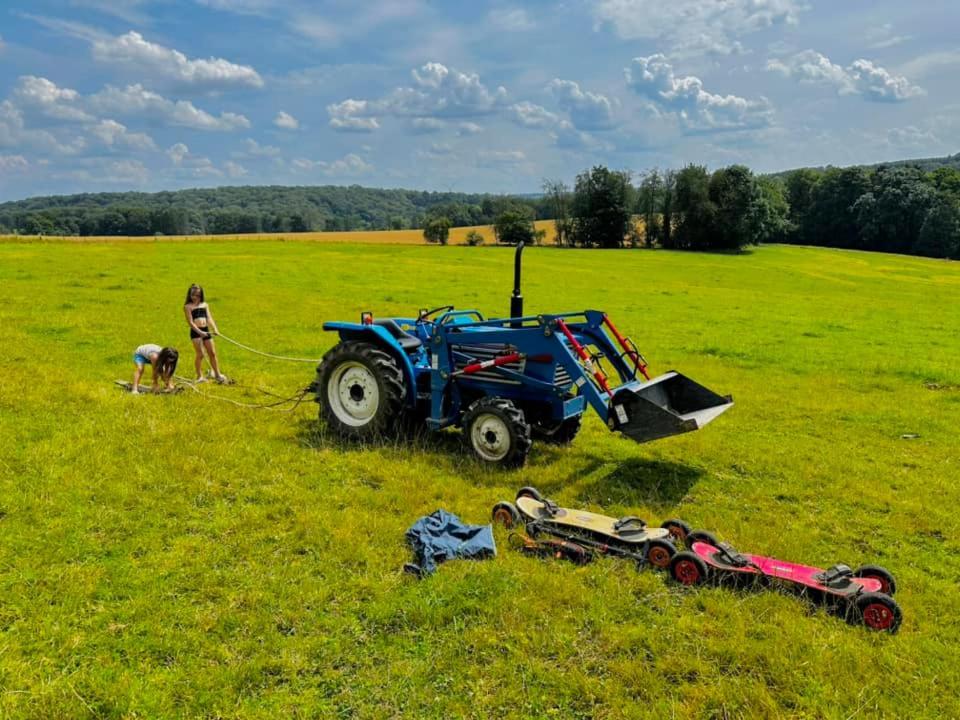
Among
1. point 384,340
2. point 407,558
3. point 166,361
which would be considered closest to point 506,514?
point 407,558

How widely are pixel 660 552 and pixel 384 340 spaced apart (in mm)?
4378

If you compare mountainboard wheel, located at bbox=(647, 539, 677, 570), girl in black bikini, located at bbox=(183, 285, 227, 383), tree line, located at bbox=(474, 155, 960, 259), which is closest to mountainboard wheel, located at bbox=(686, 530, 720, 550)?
mountainboard wheel, located at bbox=(647, 539, 677, 570)

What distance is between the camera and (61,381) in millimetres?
10656

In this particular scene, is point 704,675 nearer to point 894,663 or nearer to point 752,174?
point 894,663

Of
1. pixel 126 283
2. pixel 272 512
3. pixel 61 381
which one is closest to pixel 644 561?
pixel 272 512

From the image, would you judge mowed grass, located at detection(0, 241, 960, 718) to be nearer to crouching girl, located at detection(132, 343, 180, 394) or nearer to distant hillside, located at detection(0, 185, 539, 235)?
crouching girl, located at detection(132, 343, 180, 394)

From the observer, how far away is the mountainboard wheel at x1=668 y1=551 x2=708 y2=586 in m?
5.00

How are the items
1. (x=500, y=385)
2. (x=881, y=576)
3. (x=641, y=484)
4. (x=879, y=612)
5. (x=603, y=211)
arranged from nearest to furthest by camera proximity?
(x=879, y=612)
(x=881, y=576)
(x=641, y=484)
(x=500, y=385)
(x=603, y=211)

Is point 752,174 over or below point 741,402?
over

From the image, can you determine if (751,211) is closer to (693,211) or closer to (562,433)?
(693,211)

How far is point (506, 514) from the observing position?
6020 millimetres

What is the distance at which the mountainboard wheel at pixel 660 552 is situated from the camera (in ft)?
17.1

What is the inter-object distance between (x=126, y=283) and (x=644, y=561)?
2707 centimetres

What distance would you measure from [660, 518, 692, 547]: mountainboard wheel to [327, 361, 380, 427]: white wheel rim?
402 centimetres
